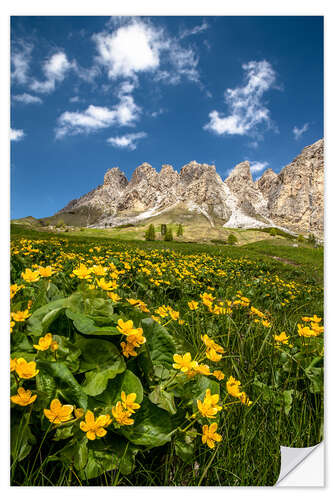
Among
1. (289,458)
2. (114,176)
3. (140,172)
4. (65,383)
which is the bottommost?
(289,458)

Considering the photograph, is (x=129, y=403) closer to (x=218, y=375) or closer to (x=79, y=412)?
(x=79, y=412)

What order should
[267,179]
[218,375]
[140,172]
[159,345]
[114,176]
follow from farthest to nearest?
[267,179], [140,172], [114,176], [218,375], [159,345]

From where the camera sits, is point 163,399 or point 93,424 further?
point 163,399

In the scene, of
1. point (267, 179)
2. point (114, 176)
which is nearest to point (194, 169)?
point (267, 179)

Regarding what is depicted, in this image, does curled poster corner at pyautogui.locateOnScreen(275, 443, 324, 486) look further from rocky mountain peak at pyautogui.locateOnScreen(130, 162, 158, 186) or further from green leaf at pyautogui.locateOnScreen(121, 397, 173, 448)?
rocky mountain peak at pyautogui.locateOnScreen(130, 162, 158, 186)

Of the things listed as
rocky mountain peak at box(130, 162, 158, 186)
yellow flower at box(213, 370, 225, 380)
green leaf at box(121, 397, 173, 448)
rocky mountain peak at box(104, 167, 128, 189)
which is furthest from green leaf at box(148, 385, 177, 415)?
rocky mountain peak at box(130, 162, 158, 186)

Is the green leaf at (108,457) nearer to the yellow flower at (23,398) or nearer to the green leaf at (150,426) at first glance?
the green leaf at (150,426)

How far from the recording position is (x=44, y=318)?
1.15 metres

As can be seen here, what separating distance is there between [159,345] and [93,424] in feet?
1.55

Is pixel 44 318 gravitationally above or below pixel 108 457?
above
